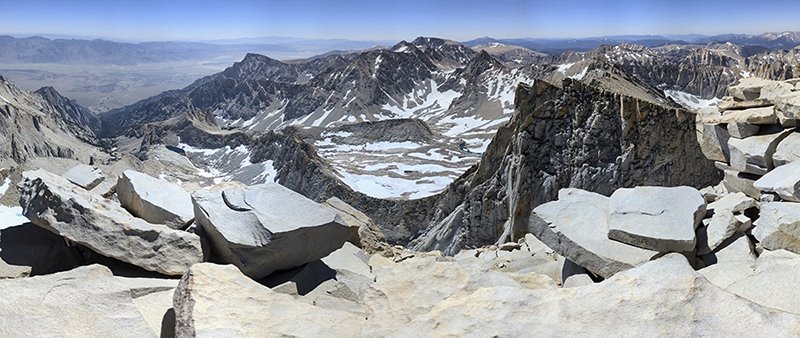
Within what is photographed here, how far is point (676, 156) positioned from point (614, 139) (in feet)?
12.1

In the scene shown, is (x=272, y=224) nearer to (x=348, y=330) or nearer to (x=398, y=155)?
(x=348, y=330)

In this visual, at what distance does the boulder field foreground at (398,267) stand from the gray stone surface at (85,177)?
0.19 feet

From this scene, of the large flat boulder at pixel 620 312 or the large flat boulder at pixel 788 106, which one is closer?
the large flat boulder at pixel 620 312

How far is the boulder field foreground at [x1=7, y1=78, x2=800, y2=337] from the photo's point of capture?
5.16 metres

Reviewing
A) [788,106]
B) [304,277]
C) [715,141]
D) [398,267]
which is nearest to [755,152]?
[788,106]

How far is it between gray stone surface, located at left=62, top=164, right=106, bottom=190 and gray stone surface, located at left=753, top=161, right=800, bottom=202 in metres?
13.2

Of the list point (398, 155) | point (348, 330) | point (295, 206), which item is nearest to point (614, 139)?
point (295, 206)

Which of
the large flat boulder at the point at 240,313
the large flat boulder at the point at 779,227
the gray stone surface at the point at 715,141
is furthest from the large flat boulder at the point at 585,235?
the large flat boulder at the point at 240,313

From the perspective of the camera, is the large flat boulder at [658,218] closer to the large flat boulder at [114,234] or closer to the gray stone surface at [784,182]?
the gray stone surface at [784,182]

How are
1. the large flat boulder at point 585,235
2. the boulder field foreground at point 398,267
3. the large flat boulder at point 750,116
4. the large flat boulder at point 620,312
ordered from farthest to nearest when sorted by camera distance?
the large flat boulder at point 750,116, the large flat boulder at point 585,235, the boulder field foreground at point 398,267, the large flat boulder at point 620,312

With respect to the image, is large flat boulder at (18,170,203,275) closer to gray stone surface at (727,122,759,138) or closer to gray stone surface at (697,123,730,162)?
gray stone surface at (727,122,759,138)

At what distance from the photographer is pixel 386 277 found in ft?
23.1

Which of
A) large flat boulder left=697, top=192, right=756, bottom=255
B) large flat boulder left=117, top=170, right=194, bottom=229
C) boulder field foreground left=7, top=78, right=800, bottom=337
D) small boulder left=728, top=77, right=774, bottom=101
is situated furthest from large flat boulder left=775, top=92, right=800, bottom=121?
large flat boulder left=117, top=170, right=194, bottom=229

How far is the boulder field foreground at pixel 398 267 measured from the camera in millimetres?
5156
